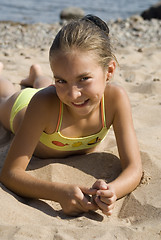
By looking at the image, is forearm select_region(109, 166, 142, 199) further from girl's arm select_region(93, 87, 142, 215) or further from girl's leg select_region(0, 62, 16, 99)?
girl's leg select_region(0, 62, 16, 99)

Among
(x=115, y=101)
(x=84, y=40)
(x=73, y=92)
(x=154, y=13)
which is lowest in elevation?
(x=154, y=13)

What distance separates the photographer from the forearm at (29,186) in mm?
2527

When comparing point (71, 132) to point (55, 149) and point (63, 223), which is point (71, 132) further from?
point (63, 223)

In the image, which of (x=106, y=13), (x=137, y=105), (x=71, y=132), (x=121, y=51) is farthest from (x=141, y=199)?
(x=106, y=13)

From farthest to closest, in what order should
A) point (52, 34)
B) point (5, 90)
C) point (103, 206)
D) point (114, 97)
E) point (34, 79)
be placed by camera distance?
point (52, 34)
point (34, 79)
point (5, 90)
point (114, 97)
point (103, 206)

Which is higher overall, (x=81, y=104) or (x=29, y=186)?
(x=81, y=104)

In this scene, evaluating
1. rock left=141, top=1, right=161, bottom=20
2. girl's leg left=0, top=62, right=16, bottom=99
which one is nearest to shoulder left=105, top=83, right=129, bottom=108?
girl's leg left=0, top=62, right=16, bottom=99

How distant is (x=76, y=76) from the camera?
241 centimetres

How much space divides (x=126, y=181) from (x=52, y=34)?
651 cm

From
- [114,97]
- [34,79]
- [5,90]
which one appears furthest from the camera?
[34,79]

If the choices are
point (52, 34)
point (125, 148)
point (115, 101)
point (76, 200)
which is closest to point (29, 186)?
point (76, 200)

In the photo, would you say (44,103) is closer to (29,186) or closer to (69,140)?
(69,140)

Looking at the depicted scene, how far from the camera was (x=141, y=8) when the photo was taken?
51.2 feet

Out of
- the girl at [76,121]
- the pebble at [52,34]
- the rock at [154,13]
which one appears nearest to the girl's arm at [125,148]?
the girl at [76,121]
